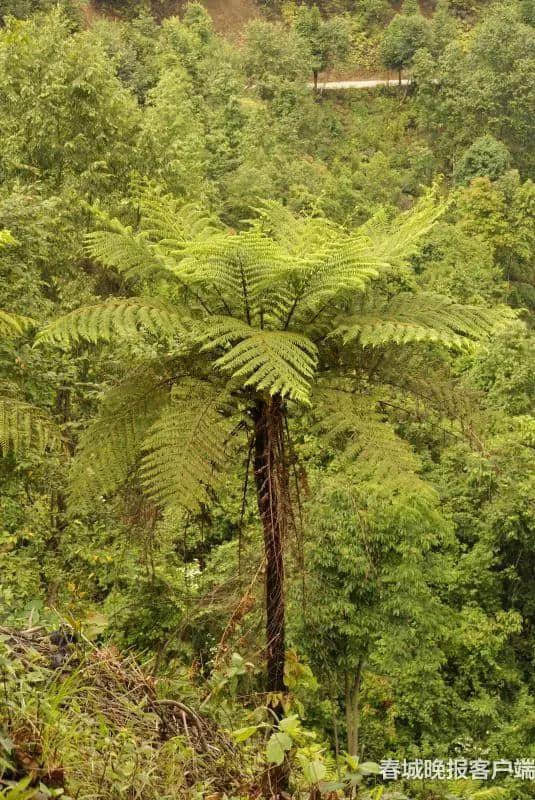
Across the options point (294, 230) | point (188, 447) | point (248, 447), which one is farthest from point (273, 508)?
point (294, 230)

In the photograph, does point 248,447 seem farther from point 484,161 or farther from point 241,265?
point 484,161

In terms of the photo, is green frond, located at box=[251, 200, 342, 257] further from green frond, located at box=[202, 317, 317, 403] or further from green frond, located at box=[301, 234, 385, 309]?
green frond, located at box=[202, 317, 317, 403]

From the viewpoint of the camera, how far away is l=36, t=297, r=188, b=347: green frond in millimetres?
3154

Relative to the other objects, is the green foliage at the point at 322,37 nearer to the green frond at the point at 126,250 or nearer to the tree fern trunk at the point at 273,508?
the green frond at the point at 126,250

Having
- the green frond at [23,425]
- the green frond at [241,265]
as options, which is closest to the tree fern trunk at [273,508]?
the green frond at [241,265]

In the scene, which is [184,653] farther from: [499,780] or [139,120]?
[139,120]

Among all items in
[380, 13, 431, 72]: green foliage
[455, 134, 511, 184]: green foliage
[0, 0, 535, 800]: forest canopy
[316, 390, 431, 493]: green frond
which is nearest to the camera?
[0, 0, 535, 800]: forest canopy

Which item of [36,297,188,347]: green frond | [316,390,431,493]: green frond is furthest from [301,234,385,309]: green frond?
[36,297,188,347]: green frond

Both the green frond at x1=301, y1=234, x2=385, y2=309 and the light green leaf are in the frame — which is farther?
the green frond at x1=301, y1=234, x2=385, y2=309

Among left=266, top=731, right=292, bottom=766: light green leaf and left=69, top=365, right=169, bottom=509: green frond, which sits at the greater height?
left=69, top=365, right=169, bottom=509: green frond

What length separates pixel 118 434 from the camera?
11.0 ft

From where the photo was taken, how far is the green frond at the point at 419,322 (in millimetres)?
3115

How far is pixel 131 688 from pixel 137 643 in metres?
3.86

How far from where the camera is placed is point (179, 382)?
133 inches
